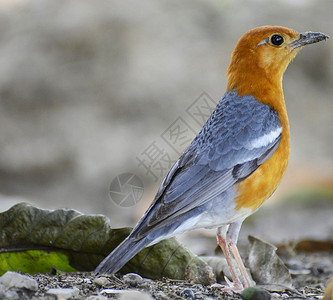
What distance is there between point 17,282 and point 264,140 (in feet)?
7.01

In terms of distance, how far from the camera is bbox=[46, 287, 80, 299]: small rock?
10.5 ft

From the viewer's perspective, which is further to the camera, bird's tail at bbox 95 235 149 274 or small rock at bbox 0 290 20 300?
bird's tail at bbox 95 235 149 274

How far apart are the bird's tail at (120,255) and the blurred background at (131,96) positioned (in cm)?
312

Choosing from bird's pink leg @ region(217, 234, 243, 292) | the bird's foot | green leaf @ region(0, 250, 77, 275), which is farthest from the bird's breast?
green leaf @ region(0, 250, 77, 275)

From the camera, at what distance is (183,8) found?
1270 centimetres

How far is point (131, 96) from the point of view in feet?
34.2

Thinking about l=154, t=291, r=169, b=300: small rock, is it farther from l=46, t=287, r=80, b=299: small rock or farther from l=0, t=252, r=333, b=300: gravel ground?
l=46, t=287, r=80, b=299: small rock

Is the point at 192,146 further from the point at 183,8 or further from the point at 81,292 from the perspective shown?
the point at 183,8

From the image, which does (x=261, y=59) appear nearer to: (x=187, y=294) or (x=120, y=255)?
(x=120, y=255)

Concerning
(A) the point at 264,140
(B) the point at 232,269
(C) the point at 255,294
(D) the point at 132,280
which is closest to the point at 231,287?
(B) the point at 232,269

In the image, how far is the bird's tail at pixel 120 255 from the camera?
3.88 metres

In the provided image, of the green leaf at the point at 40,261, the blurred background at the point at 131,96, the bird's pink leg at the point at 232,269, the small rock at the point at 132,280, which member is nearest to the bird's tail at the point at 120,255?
the small rock at the point at 132,280

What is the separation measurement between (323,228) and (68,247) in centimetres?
393

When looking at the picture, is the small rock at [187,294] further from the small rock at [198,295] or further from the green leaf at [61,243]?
the green leaf at [61,243]
